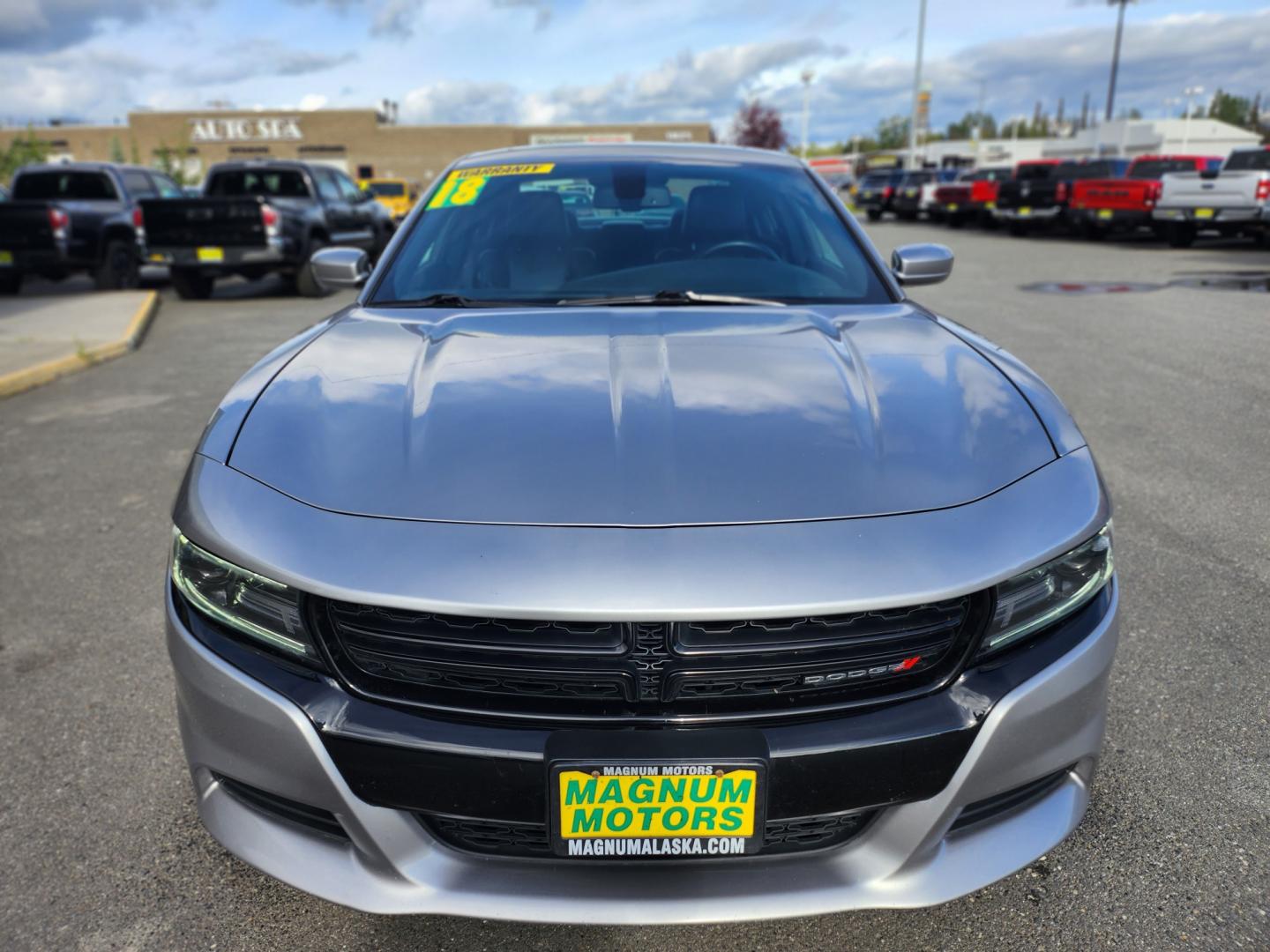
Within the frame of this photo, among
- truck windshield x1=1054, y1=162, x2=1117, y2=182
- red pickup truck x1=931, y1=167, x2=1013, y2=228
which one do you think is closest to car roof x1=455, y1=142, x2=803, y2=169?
red pickup truck x1=931, y1=167, x2=1013, y2=228

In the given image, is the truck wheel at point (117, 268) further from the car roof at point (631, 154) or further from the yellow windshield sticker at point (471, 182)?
the yellow windshield sticker at point (471, 182)

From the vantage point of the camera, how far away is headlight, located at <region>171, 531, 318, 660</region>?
164cm

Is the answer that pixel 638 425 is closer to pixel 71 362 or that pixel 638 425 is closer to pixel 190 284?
pixel 71 362

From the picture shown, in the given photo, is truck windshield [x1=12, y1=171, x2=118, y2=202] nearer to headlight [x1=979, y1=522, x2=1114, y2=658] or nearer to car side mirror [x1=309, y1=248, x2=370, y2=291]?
car side mirror [x1=309, y1=248, x2=370, y2=291]

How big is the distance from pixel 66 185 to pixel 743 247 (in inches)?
556

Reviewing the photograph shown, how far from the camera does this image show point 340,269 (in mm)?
3336

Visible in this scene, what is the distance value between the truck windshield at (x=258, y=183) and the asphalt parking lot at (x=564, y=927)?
324 inches

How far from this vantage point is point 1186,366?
7.38 metres

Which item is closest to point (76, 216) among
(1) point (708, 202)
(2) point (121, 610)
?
(2) point (121, 610)

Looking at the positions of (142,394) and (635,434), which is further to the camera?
(142,394)

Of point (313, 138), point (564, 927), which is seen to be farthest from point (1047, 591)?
point (313, 138)

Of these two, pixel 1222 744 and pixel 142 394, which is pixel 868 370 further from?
pixel 142 394

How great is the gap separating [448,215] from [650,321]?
1083 millimetres

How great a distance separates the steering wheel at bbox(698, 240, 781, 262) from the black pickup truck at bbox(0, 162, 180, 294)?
1118 cm
